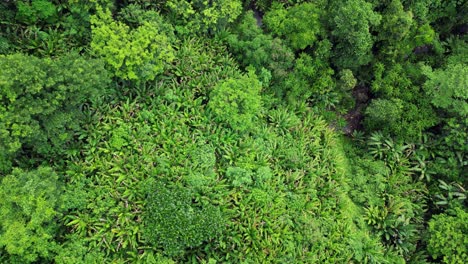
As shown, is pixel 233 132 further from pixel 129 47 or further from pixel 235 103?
pixel 129 47

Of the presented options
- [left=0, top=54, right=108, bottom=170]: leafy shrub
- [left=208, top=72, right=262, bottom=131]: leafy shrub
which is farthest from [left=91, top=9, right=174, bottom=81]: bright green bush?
[left=208, top=72, right=262, bottom=131]: leafy shrub

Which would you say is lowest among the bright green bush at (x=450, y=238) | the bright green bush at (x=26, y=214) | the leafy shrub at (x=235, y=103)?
the bright green bush at (x=26, y=214)

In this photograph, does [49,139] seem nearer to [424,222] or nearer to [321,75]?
[321,75]

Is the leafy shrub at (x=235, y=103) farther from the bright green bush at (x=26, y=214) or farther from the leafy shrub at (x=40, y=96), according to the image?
the bright green bush at (x=26, y=214)

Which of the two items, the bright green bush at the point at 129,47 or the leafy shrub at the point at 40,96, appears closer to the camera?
the leafy shrub at the point at 40,96

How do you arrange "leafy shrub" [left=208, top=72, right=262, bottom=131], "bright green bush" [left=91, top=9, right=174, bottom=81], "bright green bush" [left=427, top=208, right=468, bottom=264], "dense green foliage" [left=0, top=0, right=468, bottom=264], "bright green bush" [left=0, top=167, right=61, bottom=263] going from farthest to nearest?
"bright green bush" [left=427, top=208, right=468, bottom=264]
"leafy shrub" [left=208, top=72, right=262, bottom=131]
"bright green bush" [left=91, top=9, right=174, bottom=81]
"dense green foliage" [left=0, top=0, right=468, bottom=264]
"bright green bush" [left=0, top=167, right=61, bottom=263]

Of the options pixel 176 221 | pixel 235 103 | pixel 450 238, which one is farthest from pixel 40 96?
pixel 450 238

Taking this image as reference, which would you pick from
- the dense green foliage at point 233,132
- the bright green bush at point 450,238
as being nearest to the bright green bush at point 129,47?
the dense green foliage at point 233,132

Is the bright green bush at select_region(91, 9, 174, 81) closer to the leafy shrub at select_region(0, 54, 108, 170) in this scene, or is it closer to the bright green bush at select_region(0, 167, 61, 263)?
the leafy shrub at select_region(0, 54, 108, 170)
